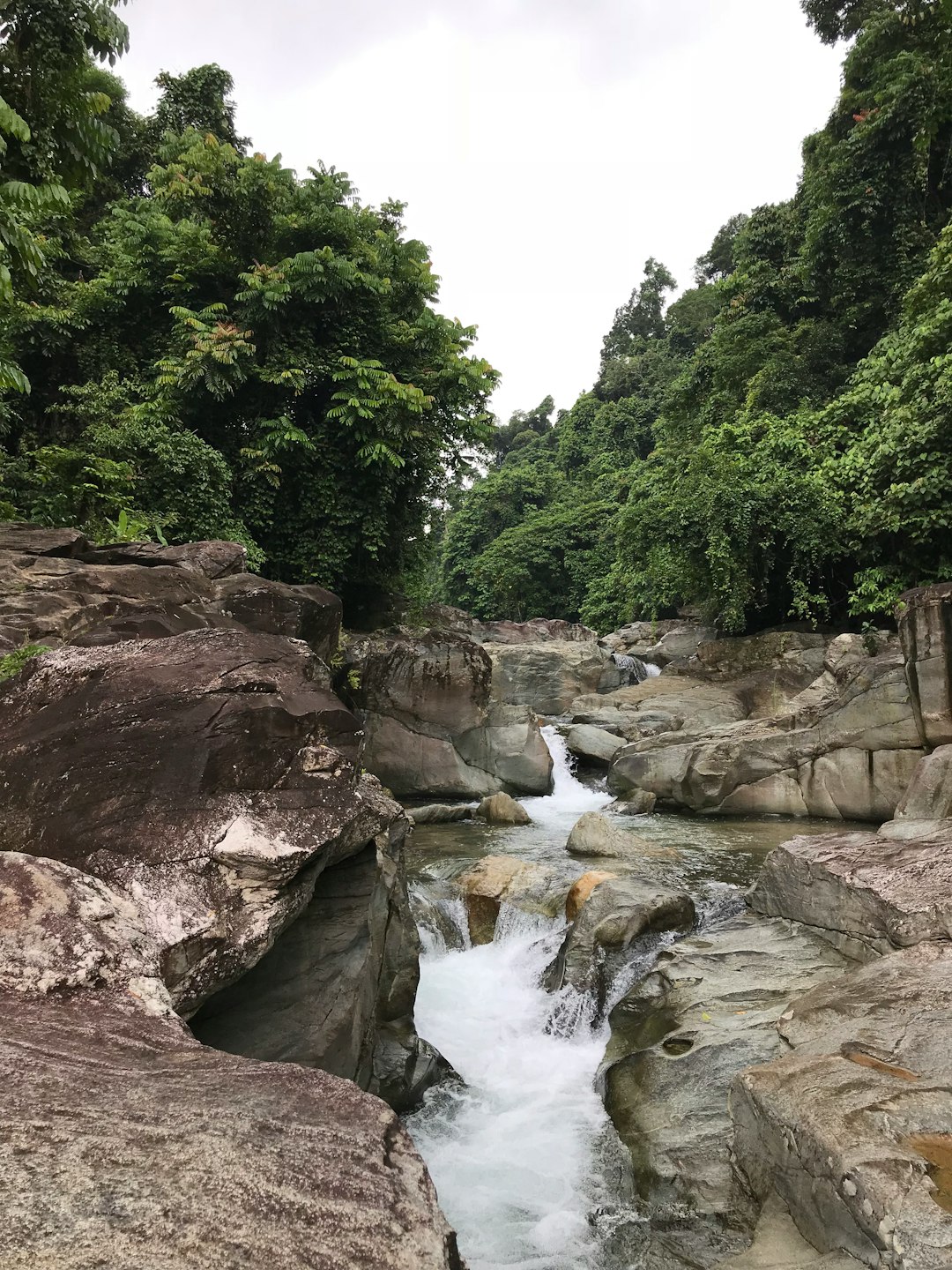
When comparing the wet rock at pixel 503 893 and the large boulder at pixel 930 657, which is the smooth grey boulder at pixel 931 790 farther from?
the wet rock at pixel 503 893

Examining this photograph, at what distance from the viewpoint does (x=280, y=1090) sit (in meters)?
2.54

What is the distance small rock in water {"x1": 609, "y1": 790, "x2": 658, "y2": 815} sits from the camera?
13727 millimetres

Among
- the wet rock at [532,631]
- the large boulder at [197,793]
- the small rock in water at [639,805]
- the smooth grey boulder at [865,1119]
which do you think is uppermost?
the wet rock at [532,631]

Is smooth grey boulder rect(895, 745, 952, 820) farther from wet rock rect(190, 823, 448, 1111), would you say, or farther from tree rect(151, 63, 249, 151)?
tree rect(151, 63, 249, 151)

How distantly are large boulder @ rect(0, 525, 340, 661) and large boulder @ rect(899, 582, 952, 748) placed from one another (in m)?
8.43

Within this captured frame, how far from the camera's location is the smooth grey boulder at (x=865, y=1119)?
280cm

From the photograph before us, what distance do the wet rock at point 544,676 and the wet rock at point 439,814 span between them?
27.7ft

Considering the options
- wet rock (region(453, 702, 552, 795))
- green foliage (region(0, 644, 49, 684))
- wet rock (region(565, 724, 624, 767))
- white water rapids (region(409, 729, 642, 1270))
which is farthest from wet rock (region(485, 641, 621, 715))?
green foliage (region(0, 644, 49, 684))

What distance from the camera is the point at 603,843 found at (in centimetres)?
1056

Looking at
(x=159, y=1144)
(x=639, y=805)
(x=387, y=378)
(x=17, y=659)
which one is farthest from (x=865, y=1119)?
(x=387, y=378)

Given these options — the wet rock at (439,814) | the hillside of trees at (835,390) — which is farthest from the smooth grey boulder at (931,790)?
the hillside of trees at (835,390)

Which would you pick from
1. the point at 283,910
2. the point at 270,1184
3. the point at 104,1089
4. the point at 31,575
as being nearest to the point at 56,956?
the point at 104,1089

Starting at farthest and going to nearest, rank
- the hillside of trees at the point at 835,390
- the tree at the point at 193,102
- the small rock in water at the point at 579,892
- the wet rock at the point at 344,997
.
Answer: the tree at the point at 193,102, the hillside of trees at the point at 835,390, the small rock in water at the point at 579,892, the wet rock at the point at 344,997

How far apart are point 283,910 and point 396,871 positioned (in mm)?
2841
